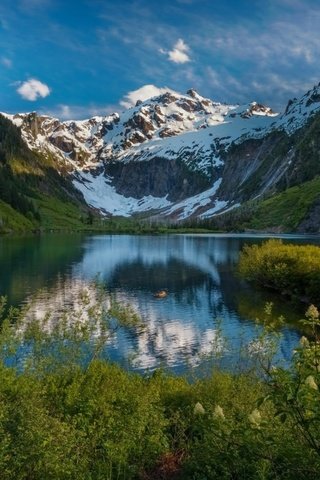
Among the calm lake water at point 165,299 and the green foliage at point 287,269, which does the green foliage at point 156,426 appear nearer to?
the calm lake water at point 165,299

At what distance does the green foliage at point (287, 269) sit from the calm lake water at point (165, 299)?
8.88 feet

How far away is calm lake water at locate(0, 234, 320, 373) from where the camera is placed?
1736 inches

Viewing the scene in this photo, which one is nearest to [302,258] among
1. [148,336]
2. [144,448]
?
[148,336]

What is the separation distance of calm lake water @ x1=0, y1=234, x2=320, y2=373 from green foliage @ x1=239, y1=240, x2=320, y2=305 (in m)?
2.71

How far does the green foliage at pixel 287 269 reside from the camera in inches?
2758

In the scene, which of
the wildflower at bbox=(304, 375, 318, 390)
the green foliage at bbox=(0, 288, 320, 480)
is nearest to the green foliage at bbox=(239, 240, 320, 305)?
the green foliage at bbox=(0, 288, 320, 480)

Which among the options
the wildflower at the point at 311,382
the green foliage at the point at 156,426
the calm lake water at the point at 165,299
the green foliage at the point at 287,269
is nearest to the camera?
the wildflower at the point at 311,382

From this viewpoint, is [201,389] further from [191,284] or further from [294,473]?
[191,284]

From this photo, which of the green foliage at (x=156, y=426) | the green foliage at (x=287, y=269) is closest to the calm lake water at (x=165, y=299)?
the green foliage at (x=287, y=269)

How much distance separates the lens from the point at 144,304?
6806cm

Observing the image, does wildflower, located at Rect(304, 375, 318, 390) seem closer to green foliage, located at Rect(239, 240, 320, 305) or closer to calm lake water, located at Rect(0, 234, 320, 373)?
calm lake water, located at Rect(0, 234, 320, 373)

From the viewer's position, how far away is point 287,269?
77375mm

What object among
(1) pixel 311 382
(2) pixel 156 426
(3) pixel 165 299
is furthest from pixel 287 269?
(1) pixel 311 382

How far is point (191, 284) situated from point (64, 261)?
40502mm
